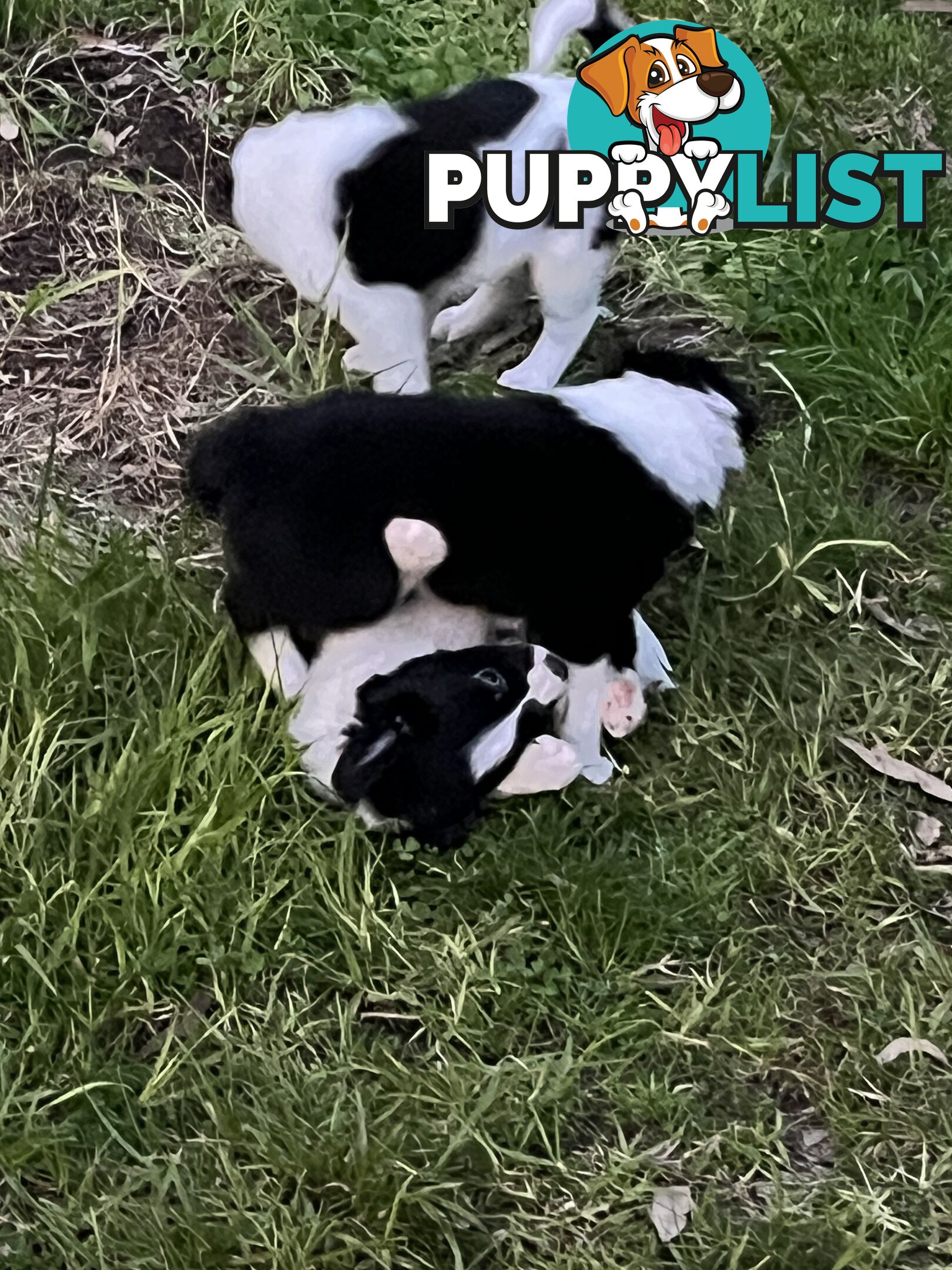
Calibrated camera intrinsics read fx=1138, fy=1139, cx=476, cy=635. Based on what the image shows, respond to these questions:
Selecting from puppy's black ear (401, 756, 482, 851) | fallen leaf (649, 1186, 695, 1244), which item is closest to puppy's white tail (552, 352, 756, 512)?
puppy's black ear (401, 756, 482, 851)

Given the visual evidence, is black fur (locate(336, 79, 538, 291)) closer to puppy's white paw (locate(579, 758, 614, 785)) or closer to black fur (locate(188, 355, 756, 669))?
black fur (locate(188, 355, 756, 669))

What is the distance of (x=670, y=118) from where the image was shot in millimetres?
2338

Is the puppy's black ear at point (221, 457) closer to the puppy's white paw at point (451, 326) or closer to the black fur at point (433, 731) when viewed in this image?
the black fur at point (433, 731)

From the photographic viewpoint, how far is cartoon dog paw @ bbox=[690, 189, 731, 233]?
8.22 feet

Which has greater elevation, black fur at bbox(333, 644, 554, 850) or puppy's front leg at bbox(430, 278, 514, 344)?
puppy's front leg at bbox(430, 278, 514, 344)

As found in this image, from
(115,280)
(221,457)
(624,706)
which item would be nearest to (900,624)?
(624,706)

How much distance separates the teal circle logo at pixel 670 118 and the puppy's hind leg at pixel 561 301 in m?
0.15

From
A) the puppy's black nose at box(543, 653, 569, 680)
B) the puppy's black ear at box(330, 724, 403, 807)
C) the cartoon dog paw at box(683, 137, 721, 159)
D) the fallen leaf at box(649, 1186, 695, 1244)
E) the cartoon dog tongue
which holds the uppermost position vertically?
the cartoon dog tongue

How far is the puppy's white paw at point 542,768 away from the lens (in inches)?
62.0

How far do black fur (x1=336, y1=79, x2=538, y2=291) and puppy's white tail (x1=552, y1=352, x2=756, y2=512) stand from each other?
376 millimetres

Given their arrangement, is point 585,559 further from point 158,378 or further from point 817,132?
point 817,132

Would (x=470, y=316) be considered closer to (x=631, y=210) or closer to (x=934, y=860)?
(x=631, y=210)

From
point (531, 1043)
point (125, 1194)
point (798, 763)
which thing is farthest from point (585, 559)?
point (125, 1194)

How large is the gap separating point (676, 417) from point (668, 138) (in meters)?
0.87
